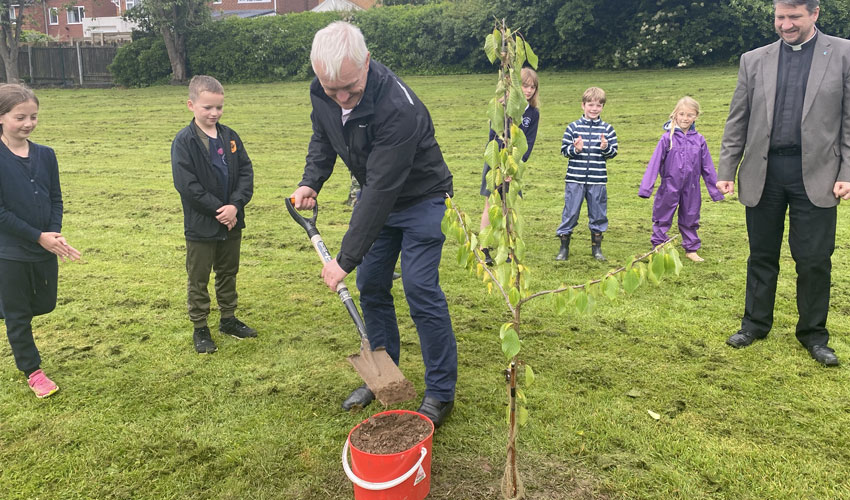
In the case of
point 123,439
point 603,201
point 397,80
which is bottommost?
point 123,439

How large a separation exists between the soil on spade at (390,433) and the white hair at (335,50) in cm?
159

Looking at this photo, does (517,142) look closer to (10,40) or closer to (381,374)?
(381,374)

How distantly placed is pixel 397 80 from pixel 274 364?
2.15 m

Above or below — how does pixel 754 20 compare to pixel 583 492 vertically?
above

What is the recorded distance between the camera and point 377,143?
3141 millimetres

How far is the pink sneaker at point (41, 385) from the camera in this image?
12.8 ft

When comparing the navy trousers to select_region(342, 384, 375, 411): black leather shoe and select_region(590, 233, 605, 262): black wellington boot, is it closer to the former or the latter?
select_region(590, 233, 605, 262): black wellington boot

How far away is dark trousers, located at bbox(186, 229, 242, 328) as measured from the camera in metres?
4.45

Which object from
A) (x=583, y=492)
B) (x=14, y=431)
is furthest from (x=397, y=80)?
(x=14, y=431)

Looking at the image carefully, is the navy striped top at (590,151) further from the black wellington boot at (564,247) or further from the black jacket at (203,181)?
the black jacket at (203,181)

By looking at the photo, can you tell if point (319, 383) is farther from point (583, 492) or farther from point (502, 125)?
point (502, 125)

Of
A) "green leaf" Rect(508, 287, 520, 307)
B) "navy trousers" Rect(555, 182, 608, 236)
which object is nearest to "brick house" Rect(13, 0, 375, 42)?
"navy trousers" Rect(555, 182, 608, 236)

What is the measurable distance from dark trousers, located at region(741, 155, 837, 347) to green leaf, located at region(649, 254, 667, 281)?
7.73 ft

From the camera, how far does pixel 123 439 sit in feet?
11.4
